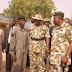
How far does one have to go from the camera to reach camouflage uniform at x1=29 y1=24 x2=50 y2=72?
429cm

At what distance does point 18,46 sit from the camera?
164 inches

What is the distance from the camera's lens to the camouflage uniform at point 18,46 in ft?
13.4

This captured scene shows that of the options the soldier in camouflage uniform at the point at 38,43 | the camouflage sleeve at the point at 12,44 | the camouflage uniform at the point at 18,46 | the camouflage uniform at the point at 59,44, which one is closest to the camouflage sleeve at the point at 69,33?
the camouflage uniform at the point at 59,44

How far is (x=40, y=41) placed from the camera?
14.1ft

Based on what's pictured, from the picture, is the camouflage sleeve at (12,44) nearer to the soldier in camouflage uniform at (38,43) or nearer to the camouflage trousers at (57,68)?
the soldier in camouflage uniform at (38,43)

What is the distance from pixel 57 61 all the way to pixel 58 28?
683 mm

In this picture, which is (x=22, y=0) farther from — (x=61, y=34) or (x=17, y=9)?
(x=61, y=34)

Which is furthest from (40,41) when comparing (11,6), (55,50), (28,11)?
(11,6)

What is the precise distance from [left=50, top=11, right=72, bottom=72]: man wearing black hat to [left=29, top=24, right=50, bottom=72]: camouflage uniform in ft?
3.39

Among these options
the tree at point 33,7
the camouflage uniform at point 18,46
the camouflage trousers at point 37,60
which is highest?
the tree at point 33,7

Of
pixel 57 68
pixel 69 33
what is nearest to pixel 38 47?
pixel 57 68

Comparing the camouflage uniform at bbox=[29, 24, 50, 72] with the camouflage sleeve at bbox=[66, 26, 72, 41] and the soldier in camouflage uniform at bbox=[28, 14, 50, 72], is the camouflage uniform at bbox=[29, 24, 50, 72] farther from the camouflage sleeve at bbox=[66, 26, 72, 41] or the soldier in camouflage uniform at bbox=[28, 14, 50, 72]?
the camouflage sleeve at bbox=[66, 26, 72, 41]

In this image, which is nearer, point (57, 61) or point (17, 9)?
point (57, 61)

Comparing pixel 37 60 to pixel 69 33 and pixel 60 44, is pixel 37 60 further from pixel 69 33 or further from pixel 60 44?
pixel 69 33
